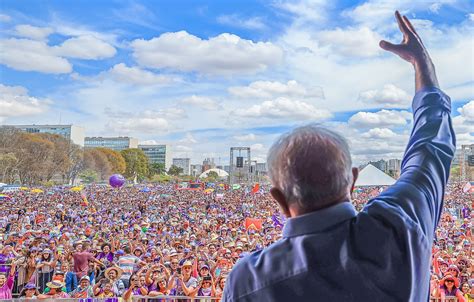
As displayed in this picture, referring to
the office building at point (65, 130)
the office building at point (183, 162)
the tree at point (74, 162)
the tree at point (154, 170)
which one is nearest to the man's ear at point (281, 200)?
the tree at point (74, 162)

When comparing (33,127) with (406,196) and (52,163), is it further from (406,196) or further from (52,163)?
(406,196)

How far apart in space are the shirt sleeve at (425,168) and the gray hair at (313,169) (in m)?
0.08

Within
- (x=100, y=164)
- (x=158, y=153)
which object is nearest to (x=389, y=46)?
(x=100, y=164)

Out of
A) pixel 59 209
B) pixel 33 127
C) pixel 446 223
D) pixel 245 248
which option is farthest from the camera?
pixel 33 127

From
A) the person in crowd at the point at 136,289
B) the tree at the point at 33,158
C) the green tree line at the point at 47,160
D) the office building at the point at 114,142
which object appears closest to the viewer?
the person in crowd at the point at 136,289

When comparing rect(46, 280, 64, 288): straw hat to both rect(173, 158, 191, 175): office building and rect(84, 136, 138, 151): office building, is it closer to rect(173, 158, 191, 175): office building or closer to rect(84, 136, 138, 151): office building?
rect(84, 136, 138, 151): office building

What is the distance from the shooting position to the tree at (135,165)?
89.2 meters

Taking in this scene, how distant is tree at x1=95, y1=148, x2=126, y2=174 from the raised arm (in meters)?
82.2

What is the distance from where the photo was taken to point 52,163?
2083 inches

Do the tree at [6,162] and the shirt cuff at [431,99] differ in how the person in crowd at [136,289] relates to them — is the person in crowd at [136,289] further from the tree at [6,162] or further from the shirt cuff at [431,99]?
the tree at [6,162]

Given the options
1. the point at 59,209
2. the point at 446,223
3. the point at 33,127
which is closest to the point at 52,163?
the point at 59,209

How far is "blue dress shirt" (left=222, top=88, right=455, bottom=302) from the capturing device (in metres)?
0.76

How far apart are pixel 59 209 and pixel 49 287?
14.0m

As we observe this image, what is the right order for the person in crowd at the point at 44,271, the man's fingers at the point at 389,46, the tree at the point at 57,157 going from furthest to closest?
the tree at the point at 57,157 < the person in crowd at the point at 44,271 < the man's fingers at the point at 389,46
